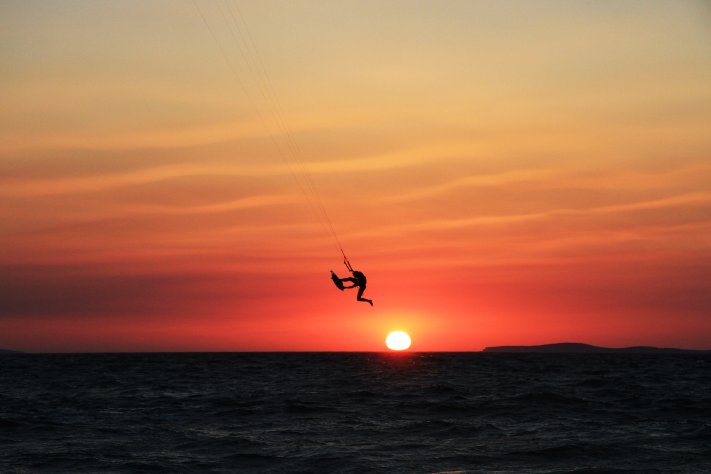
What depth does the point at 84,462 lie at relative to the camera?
88.2 ft

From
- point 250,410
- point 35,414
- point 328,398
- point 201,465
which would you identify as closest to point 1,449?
point 201,465

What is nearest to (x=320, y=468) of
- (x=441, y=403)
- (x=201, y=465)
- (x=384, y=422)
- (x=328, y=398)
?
(x=201, y=465)

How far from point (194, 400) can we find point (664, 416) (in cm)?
2535

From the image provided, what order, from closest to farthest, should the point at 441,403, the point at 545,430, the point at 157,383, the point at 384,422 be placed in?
the point at 545,430 → the point at 384,422 → the point at 441,403 → the point at 157,383

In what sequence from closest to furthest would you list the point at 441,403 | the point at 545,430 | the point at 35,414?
the point at 545,430, the point at 35,414, the point at 441,403

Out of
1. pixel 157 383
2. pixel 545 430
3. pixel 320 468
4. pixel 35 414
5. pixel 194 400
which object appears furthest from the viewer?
pixel 157 383

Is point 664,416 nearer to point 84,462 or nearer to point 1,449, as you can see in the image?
point 84,462

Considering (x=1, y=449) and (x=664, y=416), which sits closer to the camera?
(x=1, y=449)

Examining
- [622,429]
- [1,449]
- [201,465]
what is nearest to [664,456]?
[622,429]

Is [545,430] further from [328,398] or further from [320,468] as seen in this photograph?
[328,398]

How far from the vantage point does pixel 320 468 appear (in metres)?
26.3

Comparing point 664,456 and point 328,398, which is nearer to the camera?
point 664,456

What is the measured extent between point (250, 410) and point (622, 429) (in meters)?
17.9

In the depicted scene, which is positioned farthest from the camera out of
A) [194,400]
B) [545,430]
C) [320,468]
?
[194,400]
